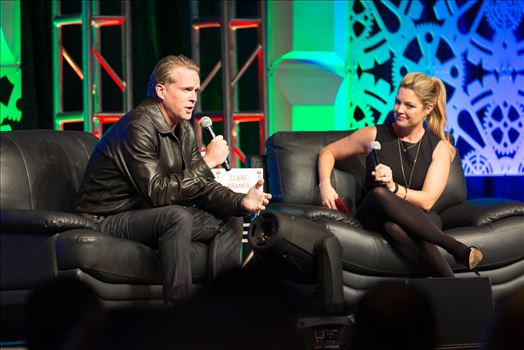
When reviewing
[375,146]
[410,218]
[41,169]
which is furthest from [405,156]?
[41,169]

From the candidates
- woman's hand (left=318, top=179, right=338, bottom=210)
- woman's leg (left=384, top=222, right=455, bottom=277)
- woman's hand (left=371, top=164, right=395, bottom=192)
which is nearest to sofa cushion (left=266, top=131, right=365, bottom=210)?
woman's hand (left=318, top=179, right=338, bottom=210)

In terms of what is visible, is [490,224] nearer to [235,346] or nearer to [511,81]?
[511,81]

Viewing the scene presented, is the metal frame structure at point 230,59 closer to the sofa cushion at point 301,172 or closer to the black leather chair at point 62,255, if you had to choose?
the sofa cushion at point 301,172

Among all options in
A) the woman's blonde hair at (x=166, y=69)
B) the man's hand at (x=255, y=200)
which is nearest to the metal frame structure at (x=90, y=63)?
the woman's blonde hair at (x=166, y=69)

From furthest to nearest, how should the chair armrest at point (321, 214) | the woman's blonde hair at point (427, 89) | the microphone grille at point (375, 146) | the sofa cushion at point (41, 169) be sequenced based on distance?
the woman's blonde hair at point (427, 89) < the microphone grille at point (375, 146) < the chair armrest at point (321, 214) < the sofa cushion at point (41, 169)

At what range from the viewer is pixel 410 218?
10.7 ft

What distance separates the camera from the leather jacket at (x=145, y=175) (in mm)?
2955

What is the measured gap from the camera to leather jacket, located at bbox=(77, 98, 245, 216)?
2.96 meters

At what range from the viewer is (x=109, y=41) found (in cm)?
489

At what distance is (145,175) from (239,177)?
0.95 m

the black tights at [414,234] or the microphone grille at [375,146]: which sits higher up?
the microphone grille at [375,146]

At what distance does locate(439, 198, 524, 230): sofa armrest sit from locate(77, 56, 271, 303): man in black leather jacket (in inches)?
45.1

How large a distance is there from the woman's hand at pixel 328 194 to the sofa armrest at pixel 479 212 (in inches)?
22.7

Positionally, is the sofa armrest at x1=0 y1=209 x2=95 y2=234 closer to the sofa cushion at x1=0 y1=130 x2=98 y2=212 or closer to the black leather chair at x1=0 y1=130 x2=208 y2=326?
the black leather chair at x1=0 y1=130 x2=208 y2=326
